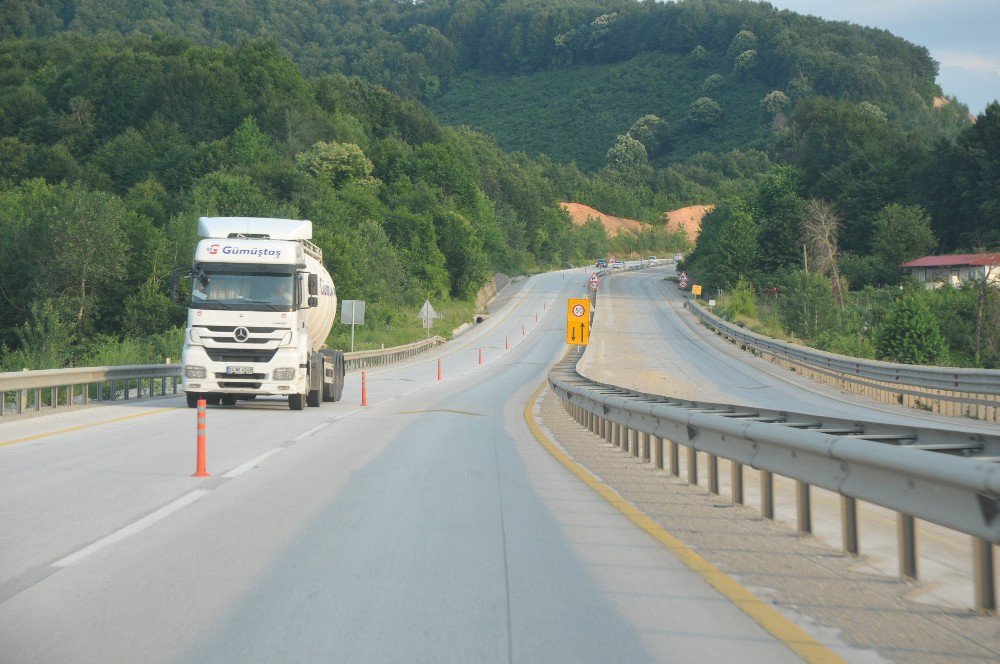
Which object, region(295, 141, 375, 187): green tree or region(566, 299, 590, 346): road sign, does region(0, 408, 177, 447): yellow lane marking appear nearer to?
region(566, 299, 590, 346): road sign

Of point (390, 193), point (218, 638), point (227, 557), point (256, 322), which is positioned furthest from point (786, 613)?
point (390, 193)

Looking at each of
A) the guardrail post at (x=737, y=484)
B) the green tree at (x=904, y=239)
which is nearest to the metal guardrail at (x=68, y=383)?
the guardrail post at (x=737, y=484)

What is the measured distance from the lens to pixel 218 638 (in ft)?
17.7

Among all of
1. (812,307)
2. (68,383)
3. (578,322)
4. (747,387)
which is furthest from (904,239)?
(68,383)

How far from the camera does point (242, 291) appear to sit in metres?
22.5

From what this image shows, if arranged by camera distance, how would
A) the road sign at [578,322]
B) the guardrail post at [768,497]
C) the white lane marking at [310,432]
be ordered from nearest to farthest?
the guardrail post at [768,497]
the white lane marking at [310,432]
the road sign at [578,322]

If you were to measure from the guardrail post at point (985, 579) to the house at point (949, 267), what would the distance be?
69268 mm

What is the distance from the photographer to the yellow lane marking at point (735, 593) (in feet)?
17.4

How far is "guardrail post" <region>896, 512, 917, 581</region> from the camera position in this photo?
22.5 feet

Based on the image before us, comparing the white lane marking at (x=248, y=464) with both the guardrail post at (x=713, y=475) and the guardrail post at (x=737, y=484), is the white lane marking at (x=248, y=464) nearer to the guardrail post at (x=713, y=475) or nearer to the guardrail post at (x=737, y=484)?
the guardrail post at (x=713, y=475)

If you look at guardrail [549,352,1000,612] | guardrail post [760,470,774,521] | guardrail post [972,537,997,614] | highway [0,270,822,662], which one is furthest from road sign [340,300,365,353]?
guardrail post [972,537,997,614]

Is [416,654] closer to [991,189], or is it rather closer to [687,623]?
[687,623]

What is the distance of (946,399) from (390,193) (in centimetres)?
10809

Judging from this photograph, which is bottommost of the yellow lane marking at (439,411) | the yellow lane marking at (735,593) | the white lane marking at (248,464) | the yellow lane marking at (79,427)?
the yellow lane marking at (735,593)
